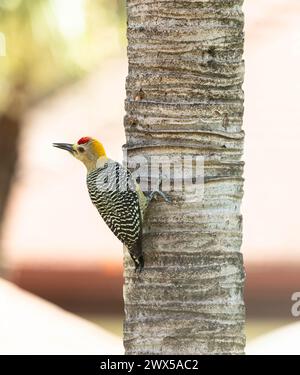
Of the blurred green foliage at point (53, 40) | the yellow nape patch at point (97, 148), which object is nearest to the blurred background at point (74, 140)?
the blurred green foliage at point (53, 40)

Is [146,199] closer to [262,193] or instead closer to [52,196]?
[262,193]

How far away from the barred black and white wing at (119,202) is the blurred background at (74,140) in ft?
16.4

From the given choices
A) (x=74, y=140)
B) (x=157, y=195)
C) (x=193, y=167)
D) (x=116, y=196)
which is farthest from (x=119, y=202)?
(x=74, y=140)

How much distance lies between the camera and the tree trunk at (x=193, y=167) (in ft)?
16.7

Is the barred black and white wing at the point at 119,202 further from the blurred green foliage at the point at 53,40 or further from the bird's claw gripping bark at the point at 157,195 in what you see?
the blurred green foliage at the point at 53,40

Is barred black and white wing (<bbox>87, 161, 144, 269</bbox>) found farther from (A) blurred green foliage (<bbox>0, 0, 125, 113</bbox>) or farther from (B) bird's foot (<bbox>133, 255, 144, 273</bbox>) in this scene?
(A) blurred green foliage (<bbox>0, 0, 125, 113</bbox>)

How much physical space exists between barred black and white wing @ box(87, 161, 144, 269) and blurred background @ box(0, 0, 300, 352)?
16.4 feet

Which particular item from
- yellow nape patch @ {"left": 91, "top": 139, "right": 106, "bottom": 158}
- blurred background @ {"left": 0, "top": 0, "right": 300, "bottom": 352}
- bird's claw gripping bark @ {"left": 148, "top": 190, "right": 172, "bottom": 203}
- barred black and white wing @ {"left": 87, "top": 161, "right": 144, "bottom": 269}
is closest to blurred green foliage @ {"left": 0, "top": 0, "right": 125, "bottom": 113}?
blurred background @ {"left": 0, "top": 0, "right": 300, "bottom": 352}

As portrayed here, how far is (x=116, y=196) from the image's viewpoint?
5.64 meters

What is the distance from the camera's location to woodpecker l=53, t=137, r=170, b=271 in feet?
17.2
